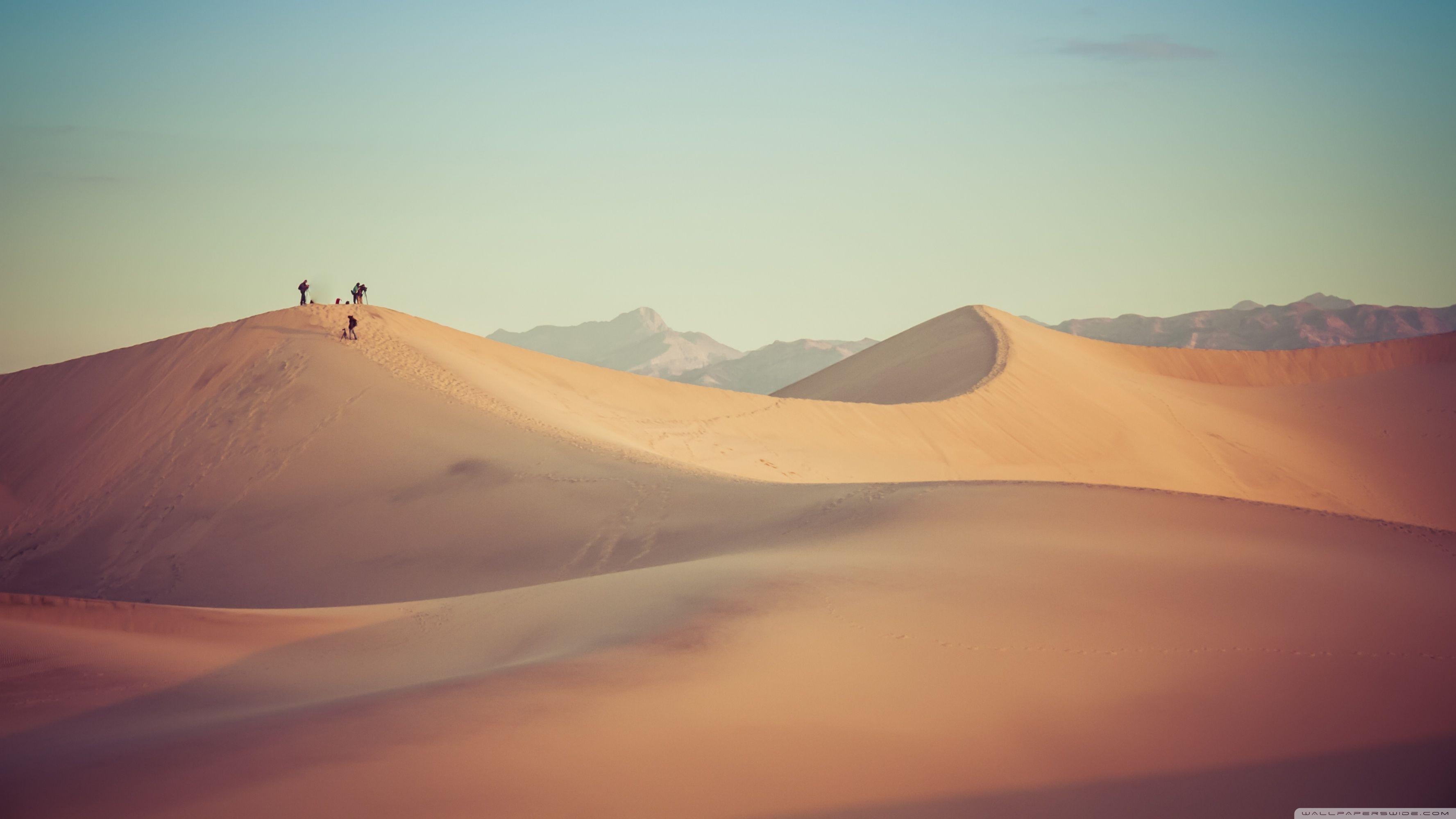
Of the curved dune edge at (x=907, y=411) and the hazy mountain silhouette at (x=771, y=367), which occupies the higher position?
the hazy mountain silhouette at (x=771, y=367)

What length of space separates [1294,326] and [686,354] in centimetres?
8868

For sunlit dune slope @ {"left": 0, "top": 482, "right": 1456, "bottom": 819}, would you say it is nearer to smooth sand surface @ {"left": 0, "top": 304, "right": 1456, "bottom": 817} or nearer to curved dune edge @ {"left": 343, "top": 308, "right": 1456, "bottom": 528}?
smooth sand surface @ {"left": 0, "top": 304, "right": 1456, "bottom": 817}

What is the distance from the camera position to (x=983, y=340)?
34438mm

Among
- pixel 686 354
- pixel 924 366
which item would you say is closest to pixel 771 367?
pixel 686 354

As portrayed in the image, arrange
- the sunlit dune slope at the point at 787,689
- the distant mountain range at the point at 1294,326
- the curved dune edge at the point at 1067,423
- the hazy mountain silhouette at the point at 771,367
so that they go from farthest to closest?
the hazy mountain silhouette at the point at 771,367 < the distant mountain range at the point at 1294,326 < the curved dune edge at the point at 1067,423 < the sunlit dune slope at the point at 787,689

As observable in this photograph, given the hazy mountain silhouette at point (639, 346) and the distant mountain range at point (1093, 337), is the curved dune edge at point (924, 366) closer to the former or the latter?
the distant mountain range at point (1093, 337)

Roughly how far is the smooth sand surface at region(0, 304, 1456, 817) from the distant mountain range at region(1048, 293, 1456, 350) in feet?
298

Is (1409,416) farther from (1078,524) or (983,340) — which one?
(1078,524)

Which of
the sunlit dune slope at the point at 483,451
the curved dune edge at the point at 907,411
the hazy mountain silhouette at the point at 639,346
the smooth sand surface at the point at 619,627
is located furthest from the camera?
the hazy mountain silhouette at the point at 639,346

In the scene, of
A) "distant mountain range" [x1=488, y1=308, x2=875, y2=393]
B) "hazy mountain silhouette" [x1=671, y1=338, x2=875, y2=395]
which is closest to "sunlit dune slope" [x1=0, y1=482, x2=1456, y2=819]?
"distant mountain range" [x1=488, y1=308, x2=875, y2=393]

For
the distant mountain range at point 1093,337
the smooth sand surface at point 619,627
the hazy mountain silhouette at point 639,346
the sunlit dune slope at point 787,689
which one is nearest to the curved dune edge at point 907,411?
the smooth sand surface at point 619,627

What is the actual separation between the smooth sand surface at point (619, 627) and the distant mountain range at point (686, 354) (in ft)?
265

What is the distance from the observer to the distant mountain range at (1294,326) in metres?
95.4

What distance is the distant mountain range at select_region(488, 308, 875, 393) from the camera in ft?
415
